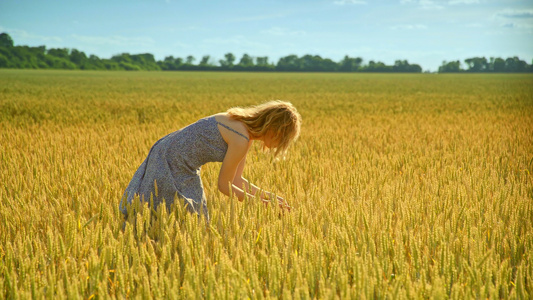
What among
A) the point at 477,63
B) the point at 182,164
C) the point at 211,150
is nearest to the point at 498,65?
the point at 477,63

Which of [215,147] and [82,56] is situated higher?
[82,56]

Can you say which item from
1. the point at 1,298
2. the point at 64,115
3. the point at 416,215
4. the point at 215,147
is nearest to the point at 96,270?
the point at 1,298

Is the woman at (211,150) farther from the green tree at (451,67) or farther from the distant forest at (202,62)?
the green tree at (451,67)

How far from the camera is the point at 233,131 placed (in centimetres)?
279

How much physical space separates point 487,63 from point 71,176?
382ft

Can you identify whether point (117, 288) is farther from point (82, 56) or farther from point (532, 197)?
point (82, 56)

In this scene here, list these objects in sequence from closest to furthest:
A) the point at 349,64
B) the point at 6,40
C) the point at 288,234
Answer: the point at 288,234 → the point at 6,40 → the point at 349,64

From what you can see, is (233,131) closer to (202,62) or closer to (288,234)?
(288,234)

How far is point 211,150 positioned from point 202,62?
4244 inches

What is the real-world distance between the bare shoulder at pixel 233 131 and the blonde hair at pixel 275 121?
1.7 inches

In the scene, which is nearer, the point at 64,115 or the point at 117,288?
the point at 117,288

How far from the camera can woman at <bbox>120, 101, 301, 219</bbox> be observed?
2727 mm

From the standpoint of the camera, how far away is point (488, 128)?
7172 millimetres

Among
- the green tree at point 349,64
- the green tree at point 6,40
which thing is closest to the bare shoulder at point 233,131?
the green tree at point 349,64
